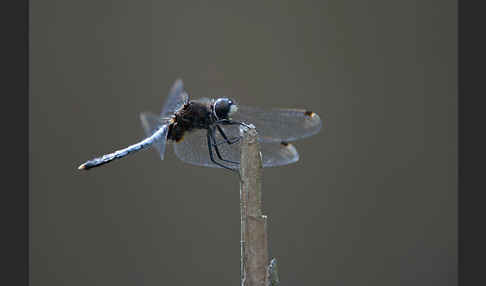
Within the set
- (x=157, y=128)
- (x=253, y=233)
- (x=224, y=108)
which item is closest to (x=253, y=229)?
(x=253, y=233)

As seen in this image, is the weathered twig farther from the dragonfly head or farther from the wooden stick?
the dragonfly head

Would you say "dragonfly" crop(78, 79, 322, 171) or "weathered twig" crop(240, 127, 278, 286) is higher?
"dragonfly" crop(78, 79, 322, 171)

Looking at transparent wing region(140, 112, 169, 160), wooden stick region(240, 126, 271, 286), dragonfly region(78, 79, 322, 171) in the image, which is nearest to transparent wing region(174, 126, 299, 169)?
dragonfly region(78, 79, 322, 171)

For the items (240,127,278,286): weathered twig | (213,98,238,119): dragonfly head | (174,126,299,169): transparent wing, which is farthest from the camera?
(174,126,299,169): transparent wing

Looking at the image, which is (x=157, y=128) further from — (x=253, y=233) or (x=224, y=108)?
(x=253, y=233)

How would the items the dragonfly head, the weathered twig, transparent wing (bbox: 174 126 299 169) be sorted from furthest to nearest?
transparent wing (bbox: 174 126 299 169) < the dragonfly head < the weathered twig

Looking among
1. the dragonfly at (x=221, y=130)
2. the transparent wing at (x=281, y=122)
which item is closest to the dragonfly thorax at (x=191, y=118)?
the dragonfly at (x=221, y=130)

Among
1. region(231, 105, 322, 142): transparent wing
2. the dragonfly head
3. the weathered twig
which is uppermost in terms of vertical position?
the dragonfly head

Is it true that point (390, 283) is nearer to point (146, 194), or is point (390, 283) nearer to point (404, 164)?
point (404, 164)

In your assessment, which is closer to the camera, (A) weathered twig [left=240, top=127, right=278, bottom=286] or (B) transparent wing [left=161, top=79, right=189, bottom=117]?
(A) weathered twig [left=240, top=127, right=278, bottom=286]
